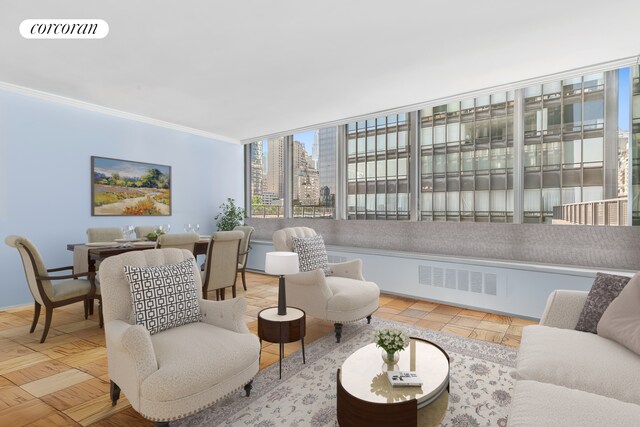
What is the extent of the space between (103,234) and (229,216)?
249cm

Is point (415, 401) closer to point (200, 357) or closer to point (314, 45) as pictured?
point (200, 357)

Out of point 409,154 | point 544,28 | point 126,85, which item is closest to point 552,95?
point 544,28

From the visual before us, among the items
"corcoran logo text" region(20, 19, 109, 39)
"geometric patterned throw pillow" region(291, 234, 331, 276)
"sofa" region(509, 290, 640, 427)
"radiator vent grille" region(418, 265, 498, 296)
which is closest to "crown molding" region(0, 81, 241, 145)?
"corcoran logo text" region(20, 19, 109, 39)

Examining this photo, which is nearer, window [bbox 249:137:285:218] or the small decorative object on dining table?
the small decorative object on dining table

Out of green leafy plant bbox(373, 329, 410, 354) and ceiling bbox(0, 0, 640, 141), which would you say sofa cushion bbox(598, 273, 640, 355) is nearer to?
green leafy plant bbox(373, 329, 410, 354)

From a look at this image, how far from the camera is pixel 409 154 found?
520cm

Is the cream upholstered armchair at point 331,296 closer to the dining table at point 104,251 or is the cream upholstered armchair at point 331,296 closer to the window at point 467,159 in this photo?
the dining table at point 104,251

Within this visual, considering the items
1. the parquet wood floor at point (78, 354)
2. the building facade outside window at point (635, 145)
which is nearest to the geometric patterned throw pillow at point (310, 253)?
the parquet wood floor at point (78, 354)

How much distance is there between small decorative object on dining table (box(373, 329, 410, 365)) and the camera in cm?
200

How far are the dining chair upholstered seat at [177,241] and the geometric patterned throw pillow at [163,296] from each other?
1.44 metres

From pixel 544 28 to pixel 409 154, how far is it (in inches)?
97.2

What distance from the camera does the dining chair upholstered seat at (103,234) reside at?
4.59 m

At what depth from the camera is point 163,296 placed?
2.18 meters

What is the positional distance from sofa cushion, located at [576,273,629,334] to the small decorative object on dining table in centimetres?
127
